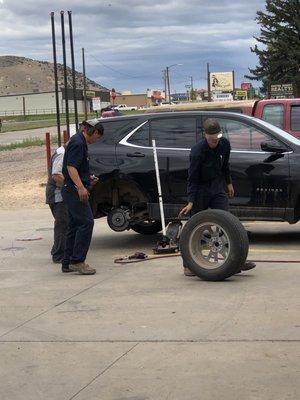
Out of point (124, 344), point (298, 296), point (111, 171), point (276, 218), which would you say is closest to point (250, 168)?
point (276, 218)

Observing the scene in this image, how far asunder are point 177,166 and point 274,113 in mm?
4554

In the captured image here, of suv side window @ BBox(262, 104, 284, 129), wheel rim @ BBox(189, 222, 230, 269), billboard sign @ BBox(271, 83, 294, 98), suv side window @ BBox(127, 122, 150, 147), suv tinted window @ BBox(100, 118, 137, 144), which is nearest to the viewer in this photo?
wheel rim @ BBox(189, 222, 230, 269)

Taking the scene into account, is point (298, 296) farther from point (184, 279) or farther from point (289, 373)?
point (289, 373)

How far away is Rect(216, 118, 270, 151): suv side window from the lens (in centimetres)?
855

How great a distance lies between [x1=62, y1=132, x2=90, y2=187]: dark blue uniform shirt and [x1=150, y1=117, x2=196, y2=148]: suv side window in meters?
1.84

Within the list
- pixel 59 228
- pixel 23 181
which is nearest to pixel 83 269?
pixel 59 228

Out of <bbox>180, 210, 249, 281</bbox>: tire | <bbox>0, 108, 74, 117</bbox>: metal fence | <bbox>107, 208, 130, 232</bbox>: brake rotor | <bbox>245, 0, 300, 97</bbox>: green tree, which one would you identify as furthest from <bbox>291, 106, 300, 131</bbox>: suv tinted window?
<bbox>0, 108, 74, 117</bbox>: metal fence

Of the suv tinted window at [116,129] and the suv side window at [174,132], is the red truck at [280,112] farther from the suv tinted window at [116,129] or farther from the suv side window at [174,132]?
the suv tinted window at [116,129]

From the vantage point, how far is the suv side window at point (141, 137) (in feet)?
29.5

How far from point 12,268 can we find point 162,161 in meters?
2.42

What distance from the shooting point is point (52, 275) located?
761 cm

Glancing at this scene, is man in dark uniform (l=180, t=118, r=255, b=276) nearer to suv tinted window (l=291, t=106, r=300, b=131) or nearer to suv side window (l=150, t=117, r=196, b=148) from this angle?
suv side window (l=150, t=117, r=196, b=148)

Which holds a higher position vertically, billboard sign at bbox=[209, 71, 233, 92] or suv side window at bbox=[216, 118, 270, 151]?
billboard sign at bbox=[209, 71, 233, 92]

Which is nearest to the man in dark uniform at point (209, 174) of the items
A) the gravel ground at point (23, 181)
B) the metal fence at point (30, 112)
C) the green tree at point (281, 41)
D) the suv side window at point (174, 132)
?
the suv side window at point (174, 132)
